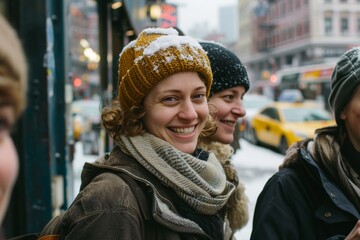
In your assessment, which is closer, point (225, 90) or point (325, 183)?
point (325, 183)

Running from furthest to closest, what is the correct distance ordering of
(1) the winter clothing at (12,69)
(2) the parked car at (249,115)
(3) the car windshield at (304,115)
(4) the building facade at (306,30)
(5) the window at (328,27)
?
(5) the window at (328,27)
(4) the building facade at (306,30)
(2) the parked car at (249,115)
(3) the car windshield at (304,115)
(1) the winter clothing at (12,69)

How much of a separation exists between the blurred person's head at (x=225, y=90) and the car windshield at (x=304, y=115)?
36.4 feet

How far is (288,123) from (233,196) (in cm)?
1136

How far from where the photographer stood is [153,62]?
1879mm

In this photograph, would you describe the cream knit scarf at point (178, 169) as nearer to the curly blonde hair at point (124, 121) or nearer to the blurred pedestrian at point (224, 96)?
the curly blonde hair at point (124, 121)

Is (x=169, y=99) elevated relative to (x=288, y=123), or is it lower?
elevated

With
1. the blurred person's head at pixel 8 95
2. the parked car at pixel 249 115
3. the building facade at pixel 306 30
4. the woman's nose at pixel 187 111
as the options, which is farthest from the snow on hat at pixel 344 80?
the building facade at pixel 306 30

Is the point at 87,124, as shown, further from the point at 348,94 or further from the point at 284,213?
the point at 284,213

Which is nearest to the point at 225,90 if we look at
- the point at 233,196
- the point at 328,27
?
the point at 233,196

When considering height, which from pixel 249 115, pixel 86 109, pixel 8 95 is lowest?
pixel 249 115

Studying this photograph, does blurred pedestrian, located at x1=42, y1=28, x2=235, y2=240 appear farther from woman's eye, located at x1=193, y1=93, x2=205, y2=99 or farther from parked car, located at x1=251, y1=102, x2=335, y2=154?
parked car, located at x1=251, y1=102, x2=335, y2=154

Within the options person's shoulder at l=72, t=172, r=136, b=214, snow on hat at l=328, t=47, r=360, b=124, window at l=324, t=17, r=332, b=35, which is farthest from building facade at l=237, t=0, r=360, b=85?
person's shoulder at l=72, t=172, r=136, b=214

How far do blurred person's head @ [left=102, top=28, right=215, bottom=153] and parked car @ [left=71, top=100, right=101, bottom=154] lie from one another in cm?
695

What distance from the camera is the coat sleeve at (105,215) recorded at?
1.54m
